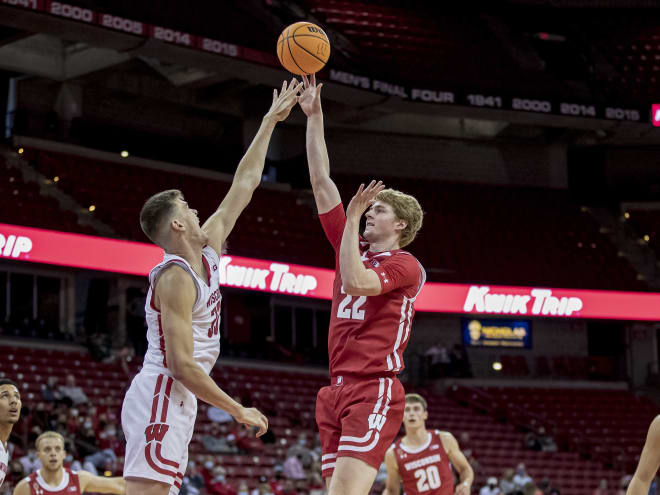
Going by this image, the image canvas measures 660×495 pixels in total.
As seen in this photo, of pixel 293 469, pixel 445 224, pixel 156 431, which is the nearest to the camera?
pixel 156 431

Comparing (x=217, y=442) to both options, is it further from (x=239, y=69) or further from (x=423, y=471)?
(x=239, y=69)

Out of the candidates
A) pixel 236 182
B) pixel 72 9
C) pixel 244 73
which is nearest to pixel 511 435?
pixel 244 73

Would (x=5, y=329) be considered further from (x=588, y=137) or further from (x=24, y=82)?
(x=588, y=137)

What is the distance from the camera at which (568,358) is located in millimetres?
30172

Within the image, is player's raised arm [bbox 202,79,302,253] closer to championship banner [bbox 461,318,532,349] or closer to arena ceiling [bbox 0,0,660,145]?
arena ceiling [bbox 0,0,660,145]

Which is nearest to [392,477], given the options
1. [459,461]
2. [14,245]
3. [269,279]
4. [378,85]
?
[459,461]

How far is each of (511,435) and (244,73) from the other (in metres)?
10.2

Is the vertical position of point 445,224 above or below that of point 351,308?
above

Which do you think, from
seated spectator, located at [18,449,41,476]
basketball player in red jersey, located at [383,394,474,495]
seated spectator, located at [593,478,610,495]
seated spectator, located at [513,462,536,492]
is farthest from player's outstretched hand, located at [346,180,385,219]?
seated spectator, located at [593,478,610,495]

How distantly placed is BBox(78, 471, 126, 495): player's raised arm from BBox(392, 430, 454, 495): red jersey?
251cm

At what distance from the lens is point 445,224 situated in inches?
1166

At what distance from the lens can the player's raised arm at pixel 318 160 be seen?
628 centimetres

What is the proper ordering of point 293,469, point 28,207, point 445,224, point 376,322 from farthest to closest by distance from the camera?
point 445,224
point 28,207
point 293,469
point 376,322

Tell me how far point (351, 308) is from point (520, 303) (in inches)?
854
